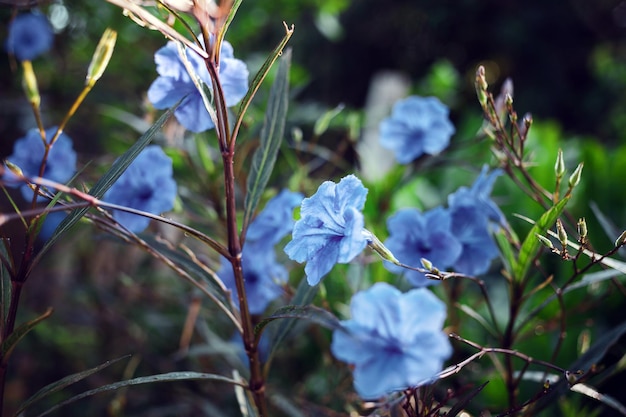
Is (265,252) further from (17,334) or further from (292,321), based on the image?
(17,334)

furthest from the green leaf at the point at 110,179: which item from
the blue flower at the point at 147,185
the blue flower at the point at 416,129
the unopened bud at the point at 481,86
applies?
the blue flower at the point at 416,129

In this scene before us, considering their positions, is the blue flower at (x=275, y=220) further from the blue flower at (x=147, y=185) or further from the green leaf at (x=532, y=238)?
the green leaf at (x=532, y=238)

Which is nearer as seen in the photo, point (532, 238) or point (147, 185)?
point (532, 238)

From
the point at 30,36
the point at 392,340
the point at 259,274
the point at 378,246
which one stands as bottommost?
the point at 392,340

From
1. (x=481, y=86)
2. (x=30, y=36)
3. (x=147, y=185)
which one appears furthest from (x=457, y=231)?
(x=30, y=36)

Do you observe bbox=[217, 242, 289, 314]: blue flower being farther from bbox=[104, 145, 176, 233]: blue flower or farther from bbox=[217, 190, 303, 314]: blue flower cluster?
bbox=[104, 145, 176, 233]: blue flower

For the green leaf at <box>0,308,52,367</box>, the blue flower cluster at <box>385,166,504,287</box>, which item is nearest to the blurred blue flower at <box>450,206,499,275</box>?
the blue flower cluster at <box>385,166,504,287</box>
